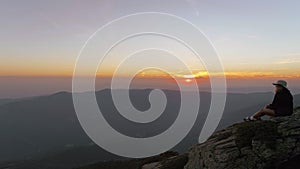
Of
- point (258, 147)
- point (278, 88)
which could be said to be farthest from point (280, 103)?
point (258, 147)

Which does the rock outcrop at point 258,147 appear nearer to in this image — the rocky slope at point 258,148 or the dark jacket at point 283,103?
the rocky slope at point 258,148

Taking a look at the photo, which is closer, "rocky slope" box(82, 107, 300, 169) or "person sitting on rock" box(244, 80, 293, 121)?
"rocky slope" box(82, 107, 300, 169)

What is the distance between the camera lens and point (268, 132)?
21.7m

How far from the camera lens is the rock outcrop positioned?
2036 centimetres

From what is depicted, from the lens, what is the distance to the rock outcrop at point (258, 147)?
20.4 m

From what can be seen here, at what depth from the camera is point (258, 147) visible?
2114 cm

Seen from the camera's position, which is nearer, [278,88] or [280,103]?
[278,88]

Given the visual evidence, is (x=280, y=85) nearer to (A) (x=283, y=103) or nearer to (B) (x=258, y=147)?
(A) (x=283, y=103)

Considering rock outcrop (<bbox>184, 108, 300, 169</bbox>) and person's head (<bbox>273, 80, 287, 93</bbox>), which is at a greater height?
person's head (<bbox>273, 80, 287, 93</bbox>)

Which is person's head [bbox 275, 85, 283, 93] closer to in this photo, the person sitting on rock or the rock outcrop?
the person sitting on rock

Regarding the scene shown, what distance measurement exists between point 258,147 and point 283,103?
451 cm

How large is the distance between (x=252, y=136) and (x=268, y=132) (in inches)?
45.2

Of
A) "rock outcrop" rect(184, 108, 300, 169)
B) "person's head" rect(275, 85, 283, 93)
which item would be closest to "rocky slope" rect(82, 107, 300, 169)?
"rock outcrop" rect(184, 108, 300, 169)

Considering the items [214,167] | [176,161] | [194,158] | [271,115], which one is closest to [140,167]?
[176,161]
